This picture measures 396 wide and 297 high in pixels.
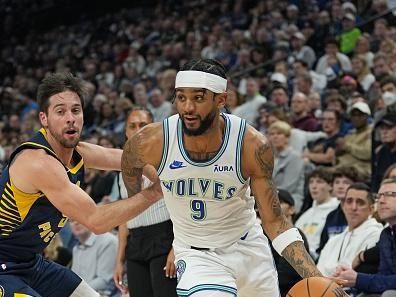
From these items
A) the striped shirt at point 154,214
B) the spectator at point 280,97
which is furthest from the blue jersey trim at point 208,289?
the spectator at point 280,97

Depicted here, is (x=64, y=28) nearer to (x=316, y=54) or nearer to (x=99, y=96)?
(x=99, y=96)

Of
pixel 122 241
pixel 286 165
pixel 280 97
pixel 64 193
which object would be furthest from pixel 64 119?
pixel 280 97

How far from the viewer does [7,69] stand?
66.5 ft

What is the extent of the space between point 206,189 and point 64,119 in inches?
34.7

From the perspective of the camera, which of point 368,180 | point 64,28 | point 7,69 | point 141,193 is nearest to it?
point 141,193

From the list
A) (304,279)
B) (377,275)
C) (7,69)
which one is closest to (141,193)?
(304,279)

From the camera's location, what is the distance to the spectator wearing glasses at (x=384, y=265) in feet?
18.7

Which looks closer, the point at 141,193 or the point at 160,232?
the point at 141,193

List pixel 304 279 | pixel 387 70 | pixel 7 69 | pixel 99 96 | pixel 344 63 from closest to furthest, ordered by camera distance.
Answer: pixel 304 279
pixel 387 70
pixel 344 63
pixel 99 96
pixel 7 69

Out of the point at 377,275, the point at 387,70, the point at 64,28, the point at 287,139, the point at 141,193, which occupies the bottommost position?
the point at 377,275

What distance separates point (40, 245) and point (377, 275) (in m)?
2.47

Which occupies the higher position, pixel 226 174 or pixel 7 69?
pixel 7 69

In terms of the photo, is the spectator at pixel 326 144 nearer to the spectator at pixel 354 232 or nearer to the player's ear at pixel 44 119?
the spectator at pixel 354 232

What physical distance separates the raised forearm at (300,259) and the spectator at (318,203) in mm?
3233
